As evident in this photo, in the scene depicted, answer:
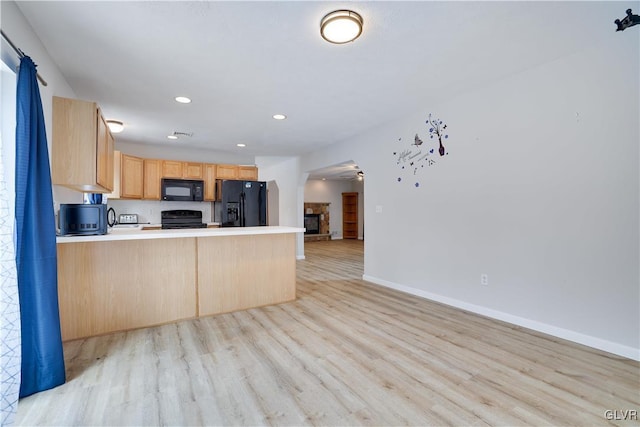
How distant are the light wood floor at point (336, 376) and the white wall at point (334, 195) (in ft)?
28.9

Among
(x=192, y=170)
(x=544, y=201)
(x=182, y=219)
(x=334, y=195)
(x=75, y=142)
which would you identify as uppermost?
(x=192, y=170)

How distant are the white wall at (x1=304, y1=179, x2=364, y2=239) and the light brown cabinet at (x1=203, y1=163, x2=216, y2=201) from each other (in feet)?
18.8

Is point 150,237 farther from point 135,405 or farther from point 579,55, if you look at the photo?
point 579,55

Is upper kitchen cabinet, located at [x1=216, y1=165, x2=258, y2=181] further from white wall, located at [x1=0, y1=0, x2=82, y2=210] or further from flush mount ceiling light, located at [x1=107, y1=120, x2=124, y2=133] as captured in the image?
white wall, located at [x1=0, y1=0, x2=82, y2=210]

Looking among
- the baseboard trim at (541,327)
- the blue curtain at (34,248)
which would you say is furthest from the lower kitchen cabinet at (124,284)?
the baseboard trim at (541,327)

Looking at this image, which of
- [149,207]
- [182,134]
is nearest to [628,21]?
[182,134]

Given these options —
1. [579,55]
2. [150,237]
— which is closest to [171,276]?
[150,237]

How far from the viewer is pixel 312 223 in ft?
38.7

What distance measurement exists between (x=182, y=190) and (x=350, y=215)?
773 cm

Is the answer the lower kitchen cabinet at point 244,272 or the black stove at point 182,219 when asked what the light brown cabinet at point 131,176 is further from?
the lower kitchen cabinet at point 244,272

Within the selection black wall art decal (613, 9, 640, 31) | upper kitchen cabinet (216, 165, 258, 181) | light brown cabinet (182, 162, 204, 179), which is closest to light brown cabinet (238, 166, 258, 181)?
upper kitchen cabinet (216, 165, 258, 181)

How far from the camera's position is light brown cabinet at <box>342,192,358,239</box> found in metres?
12.3

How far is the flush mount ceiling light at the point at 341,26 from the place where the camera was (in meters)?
1.95

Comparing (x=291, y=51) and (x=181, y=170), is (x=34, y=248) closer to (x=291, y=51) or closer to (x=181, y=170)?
(x=291, y=51)
